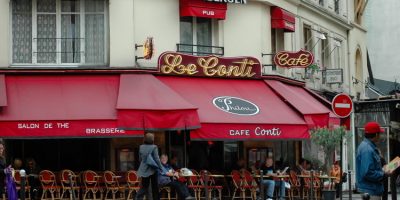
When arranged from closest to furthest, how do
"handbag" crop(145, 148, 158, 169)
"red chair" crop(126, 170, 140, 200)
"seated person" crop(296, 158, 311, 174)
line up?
1. "handbag" crop(145, 148, 158, 169)
2. "red chair" crop(126, 170, 140, 200)
3. "seated person" crop(296, 158, 311, 174)

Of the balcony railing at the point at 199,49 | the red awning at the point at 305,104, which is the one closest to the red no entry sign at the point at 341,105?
the red awning at the point at 305,104

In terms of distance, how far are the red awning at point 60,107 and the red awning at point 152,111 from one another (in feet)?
1.19

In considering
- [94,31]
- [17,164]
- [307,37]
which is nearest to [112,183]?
[17,164]

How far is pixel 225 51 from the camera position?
27.9 meters

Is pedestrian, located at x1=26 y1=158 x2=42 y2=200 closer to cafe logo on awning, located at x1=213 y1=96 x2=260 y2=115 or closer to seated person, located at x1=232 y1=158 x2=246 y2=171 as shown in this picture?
cafe logo on awning, located at x1=213 y1=96 x2=260 y2=115

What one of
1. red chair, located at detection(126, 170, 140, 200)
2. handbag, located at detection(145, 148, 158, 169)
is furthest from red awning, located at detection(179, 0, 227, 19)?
handbag, located at detection(145, 148, 158, 169)

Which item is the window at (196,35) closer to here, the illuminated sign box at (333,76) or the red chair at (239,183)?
the red chair at (239,183)

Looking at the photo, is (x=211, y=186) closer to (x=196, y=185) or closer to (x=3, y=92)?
(x=196, y=185)

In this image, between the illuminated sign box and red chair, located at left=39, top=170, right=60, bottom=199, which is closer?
red chair, located at left=39, top=170, right=60, bottom=199

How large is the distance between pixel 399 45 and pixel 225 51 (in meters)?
23.6

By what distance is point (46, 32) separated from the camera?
25531mm

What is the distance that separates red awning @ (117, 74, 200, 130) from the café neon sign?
5.04 metres

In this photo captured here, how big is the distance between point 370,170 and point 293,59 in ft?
54.6

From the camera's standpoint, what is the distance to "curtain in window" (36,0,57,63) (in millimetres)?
25375
